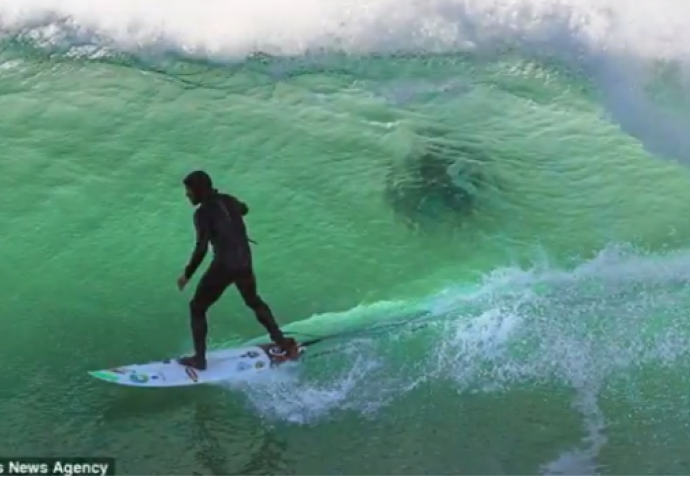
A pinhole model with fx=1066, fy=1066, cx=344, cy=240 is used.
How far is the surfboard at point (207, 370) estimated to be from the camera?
720 centimetres

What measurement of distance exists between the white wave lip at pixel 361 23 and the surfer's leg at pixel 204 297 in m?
5.67

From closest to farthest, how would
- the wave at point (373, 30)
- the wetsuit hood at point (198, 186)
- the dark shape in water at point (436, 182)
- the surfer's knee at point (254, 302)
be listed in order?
the wetsuit hood at point (198, 186), the surfer's knee at point (254, 302), the dark shape in water at point (436, 182), the wave at point (373, 30)

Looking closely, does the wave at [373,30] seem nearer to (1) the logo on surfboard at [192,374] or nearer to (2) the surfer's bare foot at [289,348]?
(2) the surfer's bare foot at [289,348]

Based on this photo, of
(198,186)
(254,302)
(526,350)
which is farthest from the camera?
(526,350)

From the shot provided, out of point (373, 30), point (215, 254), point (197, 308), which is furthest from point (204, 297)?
point (373, 30)

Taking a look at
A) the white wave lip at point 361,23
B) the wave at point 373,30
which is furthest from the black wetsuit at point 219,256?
the white wave lip at point 361,23

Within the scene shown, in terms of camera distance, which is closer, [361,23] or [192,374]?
[192,374]

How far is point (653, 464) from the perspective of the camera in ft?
22.3

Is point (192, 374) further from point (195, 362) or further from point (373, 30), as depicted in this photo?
point (373, 30)

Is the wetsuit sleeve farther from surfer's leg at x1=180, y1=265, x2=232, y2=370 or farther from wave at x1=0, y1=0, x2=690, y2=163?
wave at x1=0, y1=0, x2=690, y2=163

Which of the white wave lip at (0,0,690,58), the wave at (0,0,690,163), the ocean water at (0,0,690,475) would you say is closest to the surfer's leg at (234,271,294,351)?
the ocean water at (0,0,690,475)

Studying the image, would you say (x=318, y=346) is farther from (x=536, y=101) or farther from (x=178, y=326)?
(x=536, y=101)

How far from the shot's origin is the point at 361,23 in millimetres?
12492

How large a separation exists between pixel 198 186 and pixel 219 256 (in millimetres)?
514
